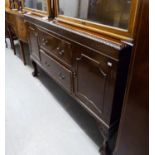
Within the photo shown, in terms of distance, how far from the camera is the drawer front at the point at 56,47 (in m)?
1.36

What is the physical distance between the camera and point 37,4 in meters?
2.03

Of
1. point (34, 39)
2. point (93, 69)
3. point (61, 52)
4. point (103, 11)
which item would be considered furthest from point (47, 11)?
point (93, 69)

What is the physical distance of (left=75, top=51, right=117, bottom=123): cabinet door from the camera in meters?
0.98

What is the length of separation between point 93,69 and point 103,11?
394mm

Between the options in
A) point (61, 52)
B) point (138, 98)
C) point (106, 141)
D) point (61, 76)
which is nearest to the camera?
point (138, 98)

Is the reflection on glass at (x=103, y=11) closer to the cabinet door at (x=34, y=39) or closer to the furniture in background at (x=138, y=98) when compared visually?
the furniture in background at (x=138, y=98)

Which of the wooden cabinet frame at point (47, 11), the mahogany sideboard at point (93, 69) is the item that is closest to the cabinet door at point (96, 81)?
the mahogany sideboard at point (93, 69)

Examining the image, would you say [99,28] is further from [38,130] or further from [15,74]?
[15,74]

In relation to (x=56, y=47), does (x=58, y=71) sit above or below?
below

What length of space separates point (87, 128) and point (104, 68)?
0.80 m

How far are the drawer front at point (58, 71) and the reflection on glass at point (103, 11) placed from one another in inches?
19.7

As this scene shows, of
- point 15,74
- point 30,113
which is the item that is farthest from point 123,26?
point 15,74

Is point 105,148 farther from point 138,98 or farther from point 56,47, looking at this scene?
point 56,47
